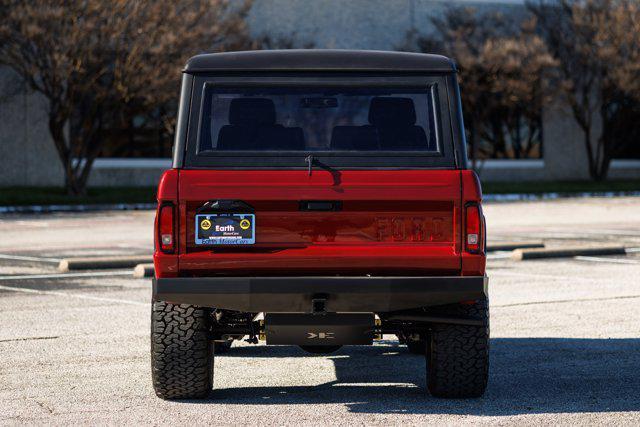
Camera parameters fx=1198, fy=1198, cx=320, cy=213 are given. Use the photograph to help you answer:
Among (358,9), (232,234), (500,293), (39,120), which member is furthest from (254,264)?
(358,9)

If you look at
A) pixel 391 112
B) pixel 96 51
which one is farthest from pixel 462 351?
pixel 96 51

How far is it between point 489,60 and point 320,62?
119ft

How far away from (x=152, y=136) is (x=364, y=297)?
3586 cm

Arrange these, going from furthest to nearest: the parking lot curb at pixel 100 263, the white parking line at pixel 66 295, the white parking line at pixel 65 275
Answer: the parking lot curb at pixel 100 263 < the white parking line at pixel 65 275 < the white parking line at pixel 66 295

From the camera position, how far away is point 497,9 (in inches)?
1886

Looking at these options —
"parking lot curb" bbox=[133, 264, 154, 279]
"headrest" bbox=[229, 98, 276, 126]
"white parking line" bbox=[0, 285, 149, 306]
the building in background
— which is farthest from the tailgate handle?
the building in background

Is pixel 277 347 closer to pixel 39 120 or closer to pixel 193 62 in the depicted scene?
pixel 193 62

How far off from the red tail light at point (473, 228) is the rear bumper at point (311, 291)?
0.68 feet

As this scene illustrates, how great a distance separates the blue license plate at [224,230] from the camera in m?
6.80

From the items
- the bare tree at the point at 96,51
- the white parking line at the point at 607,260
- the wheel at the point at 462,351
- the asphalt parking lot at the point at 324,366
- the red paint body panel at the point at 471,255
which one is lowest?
the white parking line at the point at 607,260

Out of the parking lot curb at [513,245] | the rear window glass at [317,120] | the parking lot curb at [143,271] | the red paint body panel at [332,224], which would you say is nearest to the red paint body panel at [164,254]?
the red paint body panel at [332,224]

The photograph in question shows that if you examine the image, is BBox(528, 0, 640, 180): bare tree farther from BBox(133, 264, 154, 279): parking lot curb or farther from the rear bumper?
the rear bumper

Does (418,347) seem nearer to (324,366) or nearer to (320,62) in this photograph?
(324,366)

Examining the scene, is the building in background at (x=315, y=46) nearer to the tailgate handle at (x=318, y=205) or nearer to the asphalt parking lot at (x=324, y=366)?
the asphalt parking lot at (x=324, y=366)
